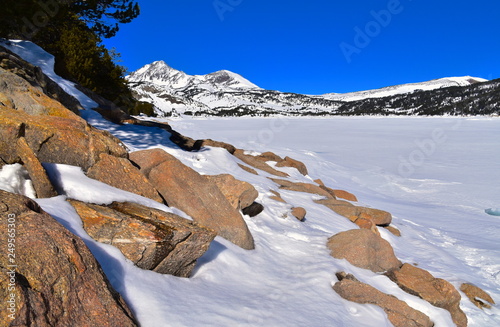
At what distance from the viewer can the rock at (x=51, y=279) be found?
6.56 feet

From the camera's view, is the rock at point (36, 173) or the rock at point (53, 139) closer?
the rock at point (36, 173)

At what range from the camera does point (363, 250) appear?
6.22 metres

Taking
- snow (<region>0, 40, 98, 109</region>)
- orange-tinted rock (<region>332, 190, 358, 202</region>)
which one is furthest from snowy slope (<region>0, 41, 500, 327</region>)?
snow (<region>0, 40, 98, 109</region>)

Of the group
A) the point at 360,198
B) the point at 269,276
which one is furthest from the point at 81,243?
the point at 360,198

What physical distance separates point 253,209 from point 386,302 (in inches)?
137

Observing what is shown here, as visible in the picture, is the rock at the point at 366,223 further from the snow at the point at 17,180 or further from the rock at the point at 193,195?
the snow at the point at 17,180

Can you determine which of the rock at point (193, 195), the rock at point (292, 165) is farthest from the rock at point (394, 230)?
the rock at point (292, 165)

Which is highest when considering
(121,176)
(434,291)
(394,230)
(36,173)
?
(36,173)

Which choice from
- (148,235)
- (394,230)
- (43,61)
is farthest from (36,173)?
(43,61)

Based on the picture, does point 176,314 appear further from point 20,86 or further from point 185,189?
point 20,86

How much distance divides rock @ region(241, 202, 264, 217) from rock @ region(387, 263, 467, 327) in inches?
124

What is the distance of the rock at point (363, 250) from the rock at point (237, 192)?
206cm

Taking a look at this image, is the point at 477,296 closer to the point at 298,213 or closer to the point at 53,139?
the point at 298,213

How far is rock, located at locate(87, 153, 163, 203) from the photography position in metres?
4.70
